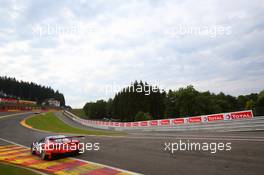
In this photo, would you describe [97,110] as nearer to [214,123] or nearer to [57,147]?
[214,123]

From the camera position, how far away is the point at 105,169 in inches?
363

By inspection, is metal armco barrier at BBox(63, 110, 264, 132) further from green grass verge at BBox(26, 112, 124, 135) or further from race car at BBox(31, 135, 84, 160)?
race car at BBox(31, 135, 84, 160)

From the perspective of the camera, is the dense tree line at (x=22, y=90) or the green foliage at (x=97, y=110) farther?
the dense tree line at (x=22, y=90)

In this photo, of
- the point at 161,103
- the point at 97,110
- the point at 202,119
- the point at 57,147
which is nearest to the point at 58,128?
the point at 202,119

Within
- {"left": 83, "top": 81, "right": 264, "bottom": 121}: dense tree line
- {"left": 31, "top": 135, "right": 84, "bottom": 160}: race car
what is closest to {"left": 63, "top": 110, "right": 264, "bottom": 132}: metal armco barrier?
{"left": 31, "top": 135, "right": 84, "bottom": 160}: race car

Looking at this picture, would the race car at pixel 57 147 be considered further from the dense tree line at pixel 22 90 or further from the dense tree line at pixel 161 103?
the dense tree line at pixel 22 90

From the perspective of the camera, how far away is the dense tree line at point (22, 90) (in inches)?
6348

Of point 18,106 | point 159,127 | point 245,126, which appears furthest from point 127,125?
point 18,106

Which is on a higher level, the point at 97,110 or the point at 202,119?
the point at 202,119

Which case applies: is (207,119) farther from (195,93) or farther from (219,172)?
(195,93)


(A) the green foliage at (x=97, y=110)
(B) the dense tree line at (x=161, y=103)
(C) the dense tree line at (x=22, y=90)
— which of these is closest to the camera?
(B) the dense tree line at (x=161, y=103)

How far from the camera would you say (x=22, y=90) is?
169125mm

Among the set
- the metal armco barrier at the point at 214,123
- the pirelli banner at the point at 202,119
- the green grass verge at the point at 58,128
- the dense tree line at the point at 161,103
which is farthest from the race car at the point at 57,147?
the dense tree line at the point at 161,103

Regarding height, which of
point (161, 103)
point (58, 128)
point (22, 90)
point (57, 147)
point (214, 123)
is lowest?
point (58, 128)
